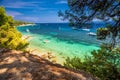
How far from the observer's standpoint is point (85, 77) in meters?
6.45

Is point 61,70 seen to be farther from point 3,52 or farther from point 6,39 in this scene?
point 6,39

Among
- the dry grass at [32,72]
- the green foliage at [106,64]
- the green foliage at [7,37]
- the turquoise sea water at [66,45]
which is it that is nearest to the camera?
the dry grass at [32,72]

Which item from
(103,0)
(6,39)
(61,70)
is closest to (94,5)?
(103,0)

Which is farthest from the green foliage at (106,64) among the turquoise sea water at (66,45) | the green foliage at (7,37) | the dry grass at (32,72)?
the green foliage at (7,37)

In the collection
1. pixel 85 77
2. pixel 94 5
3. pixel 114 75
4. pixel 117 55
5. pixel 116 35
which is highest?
pixel 94 5

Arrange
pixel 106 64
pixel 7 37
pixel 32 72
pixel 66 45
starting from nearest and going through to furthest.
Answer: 1. pixel 32 72
2. pixel 106 64
3. pixel 7 37
4. pixel 66 45

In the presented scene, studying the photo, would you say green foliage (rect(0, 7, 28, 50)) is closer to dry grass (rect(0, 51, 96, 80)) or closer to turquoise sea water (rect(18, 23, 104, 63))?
turquoise sea water (rect(18, 23, 104, 63))

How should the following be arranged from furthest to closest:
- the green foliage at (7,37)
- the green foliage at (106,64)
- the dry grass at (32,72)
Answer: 1. the green foliage at (7,37)
2. the green foliage at (106,64)
3. the dry grass at (32,72)

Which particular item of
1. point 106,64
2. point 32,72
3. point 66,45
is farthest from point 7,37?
point 66,45

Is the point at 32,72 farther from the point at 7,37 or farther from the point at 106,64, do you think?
the point at 7,37

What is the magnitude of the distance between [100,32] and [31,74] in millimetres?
5116

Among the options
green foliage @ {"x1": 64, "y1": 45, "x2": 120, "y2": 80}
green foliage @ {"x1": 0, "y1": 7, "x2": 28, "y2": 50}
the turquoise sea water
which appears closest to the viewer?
green foliage @ {"x1": 64, "y1": 45, "x2": 120, "y2": 80}

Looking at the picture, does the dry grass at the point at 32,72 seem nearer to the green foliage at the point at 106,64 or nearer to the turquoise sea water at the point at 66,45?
the turquoise sea water at the point at 66,45

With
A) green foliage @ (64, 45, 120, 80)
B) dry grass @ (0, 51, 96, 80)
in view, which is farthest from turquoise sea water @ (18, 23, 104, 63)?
dry grass @ (0, 51, 96, 80)
